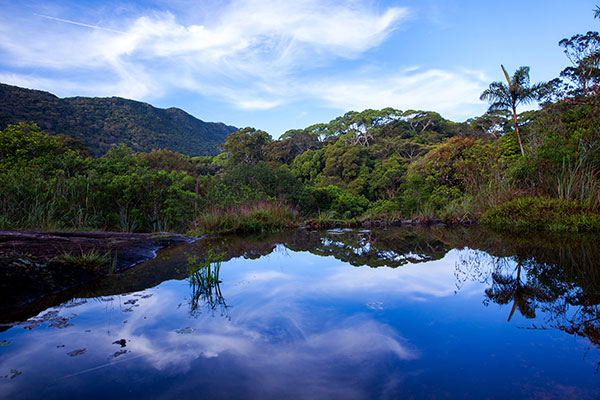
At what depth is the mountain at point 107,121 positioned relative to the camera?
40969 mm

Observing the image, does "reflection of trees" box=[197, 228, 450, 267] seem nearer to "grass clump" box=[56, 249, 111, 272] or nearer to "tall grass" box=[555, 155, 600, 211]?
"grass clump" box=[56, 249, 111, 272]

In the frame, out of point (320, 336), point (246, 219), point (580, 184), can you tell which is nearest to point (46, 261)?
point (320, 336)

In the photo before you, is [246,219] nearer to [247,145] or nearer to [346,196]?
[346,196]

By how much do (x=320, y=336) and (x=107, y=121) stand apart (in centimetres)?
6173

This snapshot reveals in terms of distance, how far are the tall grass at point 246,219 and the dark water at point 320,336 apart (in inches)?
153

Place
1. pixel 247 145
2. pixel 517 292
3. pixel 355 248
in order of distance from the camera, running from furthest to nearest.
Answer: pixel 247 145, pixel 355 248, pixel 517 292

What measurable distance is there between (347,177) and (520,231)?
2362 centimetres

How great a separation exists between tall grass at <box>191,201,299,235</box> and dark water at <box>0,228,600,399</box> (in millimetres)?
3883

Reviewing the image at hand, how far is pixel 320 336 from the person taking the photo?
213 centimetres

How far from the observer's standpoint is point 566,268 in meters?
3.54

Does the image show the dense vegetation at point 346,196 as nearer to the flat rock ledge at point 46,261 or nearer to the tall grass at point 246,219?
the tall grass at point 246,219

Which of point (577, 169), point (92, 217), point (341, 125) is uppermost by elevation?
point (341, 125)

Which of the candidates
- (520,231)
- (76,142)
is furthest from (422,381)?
(76,142)

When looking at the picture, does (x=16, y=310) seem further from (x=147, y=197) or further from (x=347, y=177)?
(x=347, y=177)
